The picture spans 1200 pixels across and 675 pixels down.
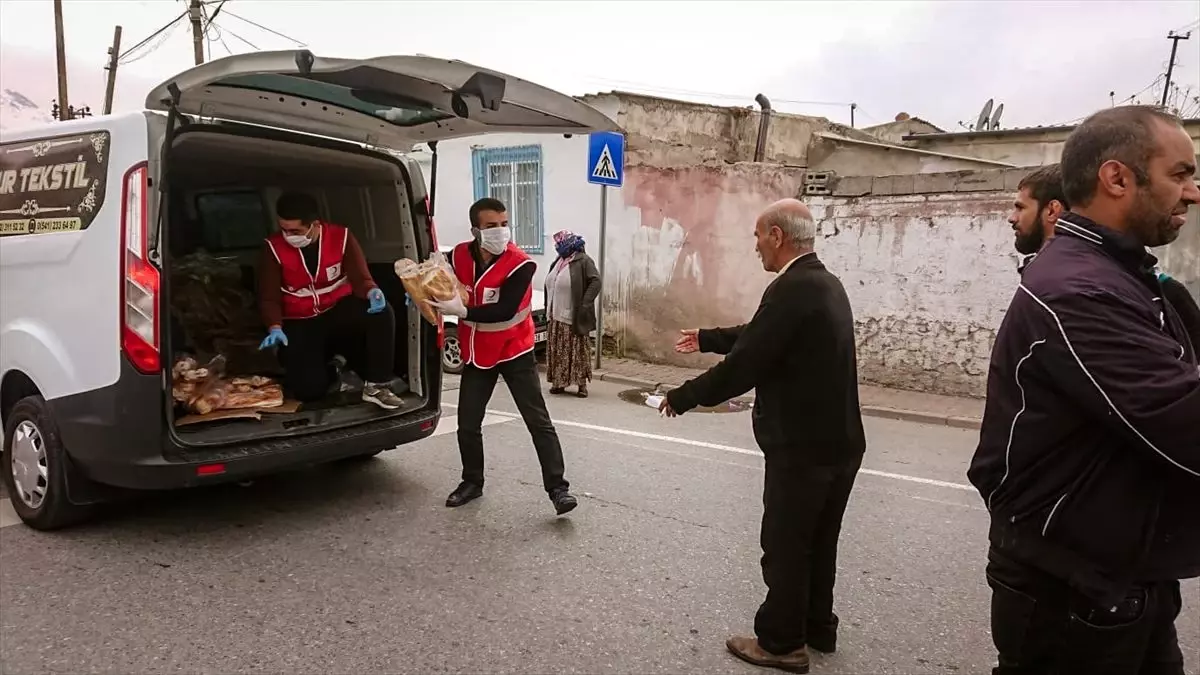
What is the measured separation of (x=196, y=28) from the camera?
68.2 ft

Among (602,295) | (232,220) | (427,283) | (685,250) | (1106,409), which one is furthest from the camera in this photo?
(602,295)

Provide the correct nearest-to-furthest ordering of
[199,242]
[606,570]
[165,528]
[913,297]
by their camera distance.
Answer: [606,570] < [165,528] < [199,242] < [913,297]

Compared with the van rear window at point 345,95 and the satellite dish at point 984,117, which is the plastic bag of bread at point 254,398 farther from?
the satellite dish at point 984,117

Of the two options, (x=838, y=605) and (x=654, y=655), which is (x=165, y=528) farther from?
(x=838, y=605)

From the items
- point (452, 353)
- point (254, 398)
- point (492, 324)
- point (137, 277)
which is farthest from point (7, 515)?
point (452, 353)

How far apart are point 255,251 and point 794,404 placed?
4.72m

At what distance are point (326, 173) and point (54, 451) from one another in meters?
2.27

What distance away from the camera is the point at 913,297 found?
8.88 m

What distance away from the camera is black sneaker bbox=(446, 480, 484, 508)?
4723 mm

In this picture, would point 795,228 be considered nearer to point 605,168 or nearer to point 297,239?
point 297,239

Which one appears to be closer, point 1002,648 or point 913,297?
point 1002,648

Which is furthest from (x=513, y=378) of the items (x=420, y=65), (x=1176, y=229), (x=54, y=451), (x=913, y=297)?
(x=913, y=297)

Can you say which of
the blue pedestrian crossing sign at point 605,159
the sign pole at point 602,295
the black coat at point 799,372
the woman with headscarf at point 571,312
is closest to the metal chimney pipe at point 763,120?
the sign pole at point 602,295

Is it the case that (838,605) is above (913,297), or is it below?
below
